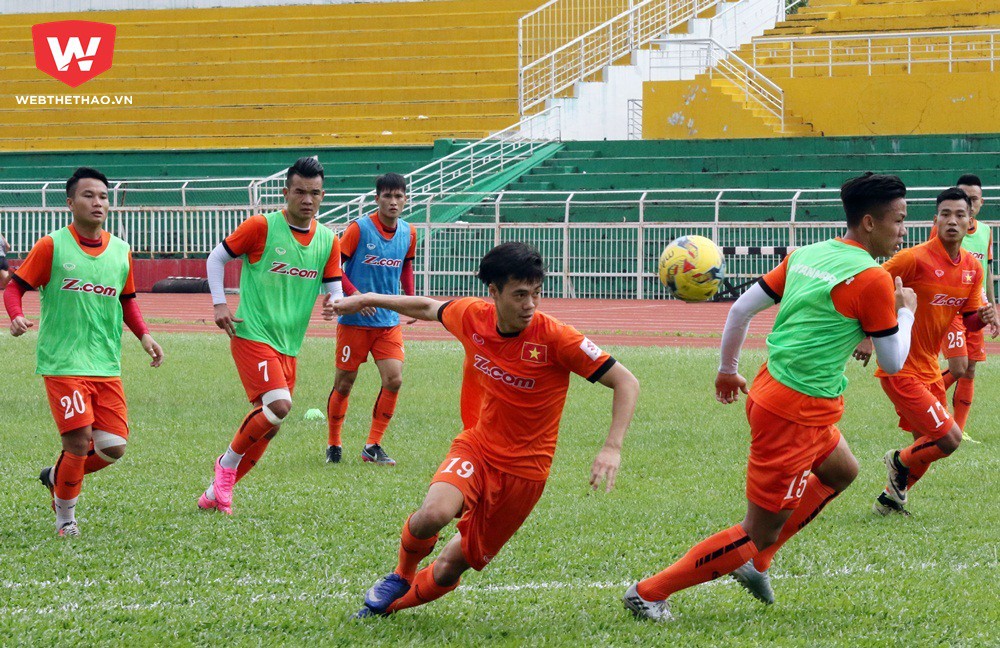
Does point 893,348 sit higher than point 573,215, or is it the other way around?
point 573,215

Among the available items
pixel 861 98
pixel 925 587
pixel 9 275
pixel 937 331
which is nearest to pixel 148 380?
pixel 9 275

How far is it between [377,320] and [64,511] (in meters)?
3.39

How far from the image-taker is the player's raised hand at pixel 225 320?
771cm

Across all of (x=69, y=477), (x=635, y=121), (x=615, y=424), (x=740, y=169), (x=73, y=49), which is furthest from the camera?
(x=73, y=49)

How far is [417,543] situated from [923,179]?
2249 cm

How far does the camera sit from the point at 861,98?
28375mm

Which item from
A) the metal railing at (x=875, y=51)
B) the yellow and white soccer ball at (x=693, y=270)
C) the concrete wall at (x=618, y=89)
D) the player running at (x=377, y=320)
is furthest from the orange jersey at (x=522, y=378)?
the concrete wall at (x=618, y=89)

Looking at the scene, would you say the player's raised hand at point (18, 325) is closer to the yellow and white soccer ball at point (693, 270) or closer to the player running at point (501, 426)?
the player running at point (501, 426)

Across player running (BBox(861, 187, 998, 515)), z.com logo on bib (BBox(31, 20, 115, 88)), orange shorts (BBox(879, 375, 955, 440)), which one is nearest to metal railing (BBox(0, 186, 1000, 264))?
z.com logo on bib (BBox(31, 20, 115, 88))

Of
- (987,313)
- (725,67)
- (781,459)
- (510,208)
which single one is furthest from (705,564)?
(725,67)

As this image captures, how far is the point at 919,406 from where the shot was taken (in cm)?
750

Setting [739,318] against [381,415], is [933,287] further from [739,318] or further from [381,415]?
[381,415]

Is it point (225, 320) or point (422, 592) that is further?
point (225, 320)

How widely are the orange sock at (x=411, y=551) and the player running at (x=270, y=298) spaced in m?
2.50
